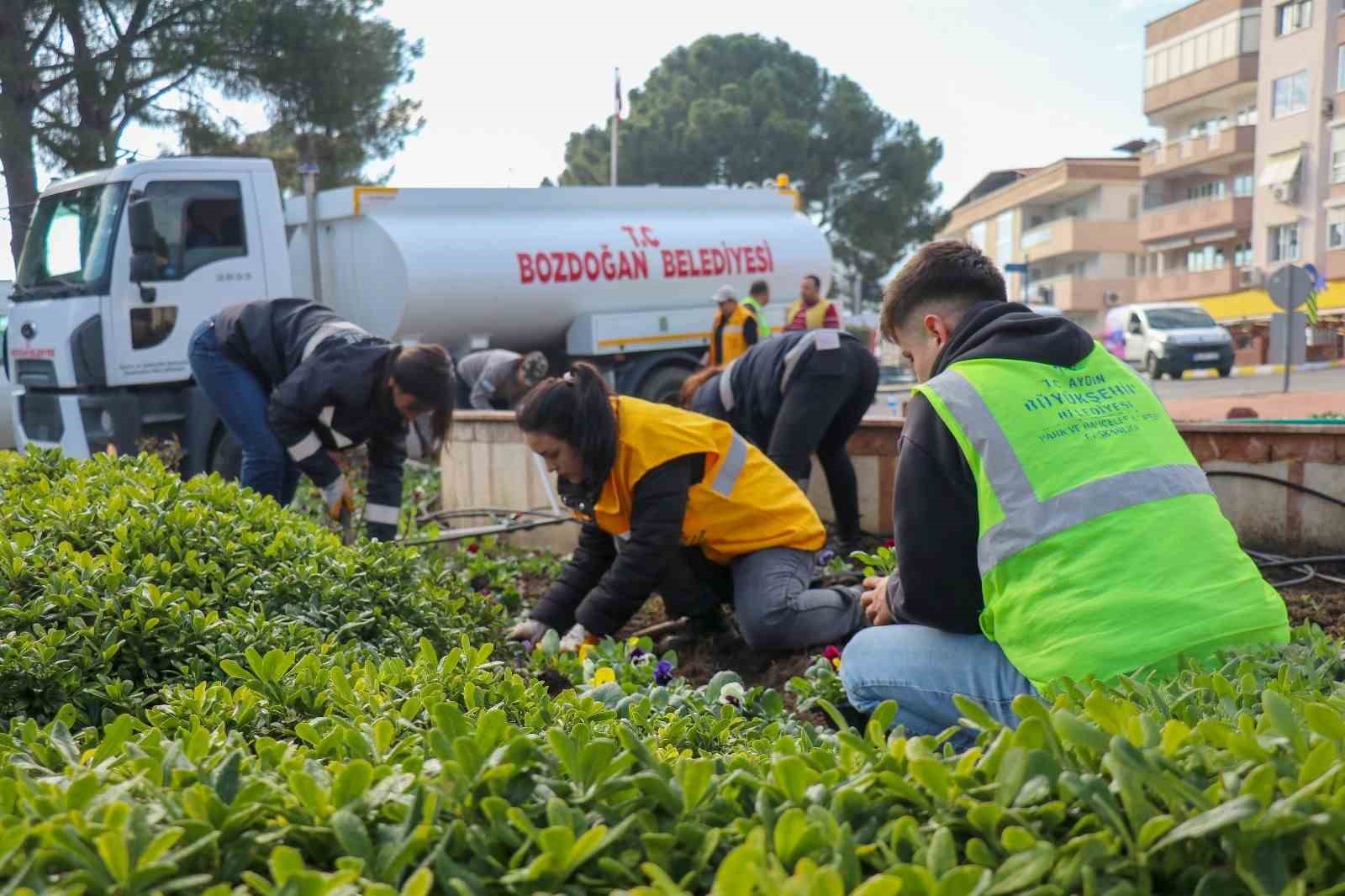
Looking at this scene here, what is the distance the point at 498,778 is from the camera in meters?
1.45

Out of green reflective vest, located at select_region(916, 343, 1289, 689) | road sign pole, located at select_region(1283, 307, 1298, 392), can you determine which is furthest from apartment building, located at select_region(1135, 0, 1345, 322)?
green reflective vest, located at select_region(916, 343, 1289, 689)

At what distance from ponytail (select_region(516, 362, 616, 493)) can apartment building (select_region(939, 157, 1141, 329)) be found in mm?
48669

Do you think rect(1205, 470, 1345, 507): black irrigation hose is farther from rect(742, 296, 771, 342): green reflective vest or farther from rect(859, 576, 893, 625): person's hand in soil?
rect(742, 296, 771, 342): green reflective vest

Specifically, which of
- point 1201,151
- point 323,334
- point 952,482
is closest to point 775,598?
point 952,482

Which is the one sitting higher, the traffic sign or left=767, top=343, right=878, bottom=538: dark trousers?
the traffic sign

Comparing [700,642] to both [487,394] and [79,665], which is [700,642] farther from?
[487,394]

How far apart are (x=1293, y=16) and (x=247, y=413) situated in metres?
39.1

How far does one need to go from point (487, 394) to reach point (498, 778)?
342 inches

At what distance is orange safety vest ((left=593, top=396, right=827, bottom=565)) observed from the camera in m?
4.21

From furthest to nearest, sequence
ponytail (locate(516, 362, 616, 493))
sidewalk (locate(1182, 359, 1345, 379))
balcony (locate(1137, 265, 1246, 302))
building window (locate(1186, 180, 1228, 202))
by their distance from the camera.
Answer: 1. building window (locate(1186, 180, 1228, 202))
2. balcony (locate(1137, 265, 1246, 302))
3. sidewalk (locate(1182, 359, 1345, 379))
4. ponytail (locate(516, 362, 616, 493))

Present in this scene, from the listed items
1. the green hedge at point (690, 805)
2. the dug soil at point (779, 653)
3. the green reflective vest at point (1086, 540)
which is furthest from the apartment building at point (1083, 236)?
the green hedge at point (690, 805)

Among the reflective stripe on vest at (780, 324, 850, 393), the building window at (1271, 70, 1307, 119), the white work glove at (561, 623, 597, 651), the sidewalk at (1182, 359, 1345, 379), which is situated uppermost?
the building window at (1271, 70, 1307, 119)

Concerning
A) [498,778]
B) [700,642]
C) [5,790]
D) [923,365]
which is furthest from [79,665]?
[700,642]

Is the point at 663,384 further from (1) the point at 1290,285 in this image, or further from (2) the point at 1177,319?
(2) the point at 1177,319
